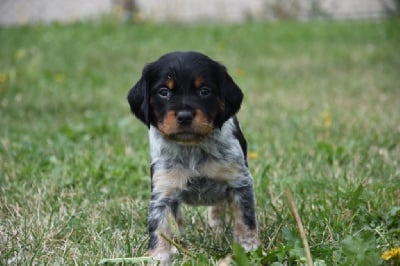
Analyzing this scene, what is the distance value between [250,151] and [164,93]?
2344mm

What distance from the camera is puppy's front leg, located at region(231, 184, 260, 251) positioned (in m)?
3.33

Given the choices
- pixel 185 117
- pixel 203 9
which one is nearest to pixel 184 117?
pixel 185 117

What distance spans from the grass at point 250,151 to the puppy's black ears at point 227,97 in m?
0.61

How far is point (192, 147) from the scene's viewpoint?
3.44 meters

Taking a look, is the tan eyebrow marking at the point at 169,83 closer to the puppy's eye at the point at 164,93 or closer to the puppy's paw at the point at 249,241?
→ the puppy's eye at the point at 164,93

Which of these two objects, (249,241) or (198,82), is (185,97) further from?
(249,241)

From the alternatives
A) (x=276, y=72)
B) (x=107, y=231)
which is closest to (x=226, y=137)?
(x=107, y=231)

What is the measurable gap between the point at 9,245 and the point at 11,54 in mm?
8430

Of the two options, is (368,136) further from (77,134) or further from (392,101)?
Answer: (77,134)

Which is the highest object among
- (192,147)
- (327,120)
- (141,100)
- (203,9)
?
(141,100)

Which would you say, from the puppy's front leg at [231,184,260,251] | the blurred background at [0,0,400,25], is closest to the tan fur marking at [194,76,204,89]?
the puppy's front leg at [231,184,260,251]

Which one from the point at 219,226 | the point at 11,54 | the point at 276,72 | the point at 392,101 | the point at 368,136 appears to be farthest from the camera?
the point at 11,54

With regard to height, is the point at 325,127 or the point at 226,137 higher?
the point at 226,137

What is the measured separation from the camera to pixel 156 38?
44.3 feet
